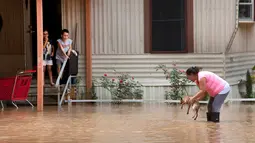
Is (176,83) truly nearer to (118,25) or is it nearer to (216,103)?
(118,25)

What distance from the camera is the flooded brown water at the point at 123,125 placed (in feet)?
36.5

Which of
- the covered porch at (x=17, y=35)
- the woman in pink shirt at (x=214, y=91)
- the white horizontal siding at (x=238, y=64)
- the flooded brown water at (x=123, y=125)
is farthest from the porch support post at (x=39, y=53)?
the white horizontal siding at (x=238, y=64)

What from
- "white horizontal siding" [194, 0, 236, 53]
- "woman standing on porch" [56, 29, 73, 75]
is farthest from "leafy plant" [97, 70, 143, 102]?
"white horizontal siding" [194, 0, 236, 53]

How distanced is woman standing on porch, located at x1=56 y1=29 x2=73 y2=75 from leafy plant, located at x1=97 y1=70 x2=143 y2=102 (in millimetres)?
1243

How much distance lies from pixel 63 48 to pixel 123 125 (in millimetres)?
5104

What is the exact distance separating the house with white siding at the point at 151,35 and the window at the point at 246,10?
0.68 meters

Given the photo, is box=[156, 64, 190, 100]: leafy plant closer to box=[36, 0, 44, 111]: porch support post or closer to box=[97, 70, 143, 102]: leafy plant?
box=[97, 70, 143, 102]: leafy plant

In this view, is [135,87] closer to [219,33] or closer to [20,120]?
[219,33]

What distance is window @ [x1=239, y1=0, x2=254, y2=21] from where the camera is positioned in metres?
18.8

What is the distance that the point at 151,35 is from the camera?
1792 centimetres

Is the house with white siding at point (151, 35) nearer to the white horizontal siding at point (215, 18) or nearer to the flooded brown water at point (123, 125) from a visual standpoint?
the white horizontal siding at point (215, 18)

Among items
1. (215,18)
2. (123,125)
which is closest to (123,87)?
(215,18)

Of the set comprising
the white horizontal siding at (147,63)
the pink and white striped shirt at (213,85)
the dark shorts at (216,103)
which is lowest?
the dark shorts at (216,103)

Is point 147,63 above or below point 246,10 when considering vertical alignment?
A: below
